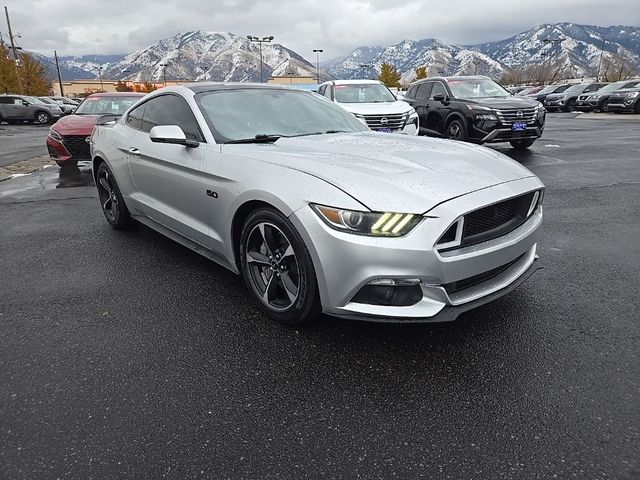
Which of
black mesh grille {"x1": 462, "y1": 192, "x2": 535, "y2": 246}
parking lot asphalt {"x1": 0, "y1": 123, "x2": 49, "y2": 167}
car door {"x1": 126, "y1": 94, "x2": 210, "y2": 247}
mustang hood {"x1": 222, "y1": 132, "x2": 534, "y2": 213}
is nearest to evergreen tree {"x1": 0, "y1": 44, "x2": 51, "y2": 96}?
parking lot asphalt {"x1": 0, "y1": 123, "x2": 49, "y2": 167}

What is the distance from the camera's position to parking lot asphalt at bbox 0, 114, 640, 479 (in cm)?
185

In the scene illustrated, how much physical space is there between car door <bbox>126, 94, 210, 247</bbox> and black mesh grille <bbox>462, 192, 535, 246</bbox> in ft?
5.90

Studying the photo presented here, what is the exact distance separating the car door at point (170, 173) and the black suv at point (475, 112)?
23.8ft

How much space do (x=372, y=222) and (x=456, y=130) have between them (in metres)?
8.73

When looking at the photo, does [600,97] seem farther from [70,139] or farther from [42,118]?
[42,118]

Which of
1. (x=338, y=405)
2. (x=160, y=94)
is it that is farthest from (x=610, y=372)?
(x=160, y=94)

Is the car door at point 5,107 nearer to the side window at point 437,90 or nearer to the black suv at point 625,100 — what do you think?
the side window at point 437,90

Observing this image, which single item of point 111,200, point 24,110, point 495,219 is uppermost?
point 495,219

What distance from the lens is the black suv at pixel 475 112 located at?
9516mm

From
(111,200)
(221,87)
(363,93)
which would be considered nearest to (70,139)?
(111,200)

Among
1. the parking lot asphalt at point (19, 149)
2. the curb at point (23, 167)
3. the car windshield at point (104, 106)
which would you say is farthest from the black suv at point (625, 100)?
the parking lot asphalt at point (19, 149)

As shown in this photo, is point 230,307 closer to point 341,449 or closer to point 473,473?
point 341,449

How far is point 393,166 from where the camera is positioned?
2713mm

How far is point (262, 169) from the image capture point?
9.23ft
